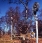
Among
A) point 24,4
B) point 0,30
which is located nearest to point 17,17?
point 0,30

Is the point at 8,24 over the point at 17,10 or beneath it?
beneath

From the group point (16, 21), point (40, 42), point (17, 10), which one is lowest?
point (40, 42)

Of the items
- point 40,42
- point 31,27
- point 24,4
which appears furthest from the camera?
point 31,27

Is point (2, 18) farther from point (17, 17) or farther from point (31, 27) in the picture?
point (31, 27)

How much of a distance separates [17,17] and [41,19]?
331 centimetres

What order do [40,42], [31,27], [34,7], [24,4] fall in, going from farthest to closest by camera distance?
1. [31,27]
2. [24,4]
3. [40,42]
4. [34,7]

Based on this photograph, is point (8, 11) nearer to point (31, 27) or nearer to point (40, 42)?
point (31, 27)

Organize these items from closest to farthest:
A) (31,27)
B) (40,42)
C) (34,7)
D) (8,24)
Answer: (34,7) → (40,42) → (31,27) → (8,24)

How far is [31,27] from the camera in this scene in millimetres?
22500

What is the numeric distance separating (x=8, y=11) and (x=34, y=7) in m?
17.8

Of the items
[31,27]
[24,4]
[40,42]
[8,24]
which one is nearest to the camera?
[40,42]

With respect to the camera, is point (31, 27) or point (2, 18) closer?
point (31, 27)

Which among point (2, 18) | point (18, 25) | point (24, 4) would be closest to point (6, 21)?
point (2, 18)

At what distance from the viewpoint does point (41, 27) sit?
22516mm
